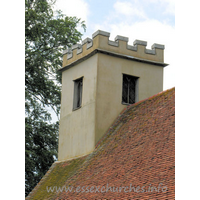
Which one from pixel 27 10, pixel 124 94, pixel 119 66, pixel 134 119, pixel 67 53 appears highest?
pixel 27 10

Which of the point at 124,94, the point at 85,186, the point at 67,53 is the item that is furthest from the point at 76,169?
the point at 67,53

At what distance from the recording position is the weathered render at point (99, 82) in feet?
54.8

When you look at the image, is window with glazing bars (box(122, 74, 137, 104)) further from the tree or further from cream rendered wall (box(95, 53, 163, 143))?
the tree

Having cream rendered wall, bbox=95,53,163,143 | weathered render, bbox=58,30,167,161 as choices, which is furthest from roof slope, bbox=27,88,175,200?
weathered render, bbox=58,30,167,161

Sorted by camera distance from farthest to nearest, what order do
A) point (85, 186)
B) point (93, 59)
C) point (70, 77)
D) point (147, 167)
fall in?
point (70, 77), point (93, 59), point (85, 186), point (147, 167)

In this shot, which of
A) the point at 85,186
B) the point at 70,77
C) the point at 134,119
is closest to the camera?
the point at 85,186

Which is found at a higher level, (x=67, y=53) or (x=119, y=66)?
(x=67, y=53)

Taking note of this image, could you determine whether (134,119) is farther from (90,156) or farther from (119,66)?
(119,66)

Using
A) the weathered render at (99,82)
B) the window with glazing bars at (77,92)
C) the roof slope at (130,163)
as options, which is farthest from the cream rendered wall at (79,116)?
the roof slope at (130,163)

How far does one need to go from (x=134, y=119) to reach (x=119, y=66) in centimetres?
358

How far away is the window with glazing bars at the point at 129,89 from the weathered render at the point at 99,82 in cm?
22

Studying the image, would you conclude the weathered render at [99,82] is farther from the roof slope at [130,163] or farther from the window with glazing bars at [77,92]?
the roof slope at [130,163]

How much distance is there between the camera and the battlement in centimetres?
1745

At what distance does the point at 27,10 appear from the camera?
23.3m
